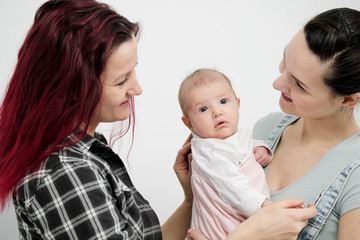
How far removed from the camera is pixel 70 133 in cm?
159

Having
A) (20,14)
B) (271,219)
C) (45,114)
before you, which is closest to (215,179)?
(271,219)

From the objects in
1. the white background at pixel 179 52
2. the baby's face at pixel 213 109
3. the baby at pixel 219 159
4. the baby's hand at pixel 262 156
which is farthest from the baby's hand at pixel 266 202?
the white background at pixel 179 52

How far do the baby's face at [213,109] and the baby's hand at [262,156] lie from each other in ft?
0.45

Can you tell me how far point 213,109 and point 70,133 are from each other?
0.65 meters

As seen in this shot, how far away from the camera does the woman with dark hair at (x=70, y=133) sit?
147cm

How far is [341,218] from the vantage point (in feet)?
5.28

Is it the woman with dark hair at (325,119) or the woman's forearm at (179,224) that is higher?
the woman with dark hair at (325,119)

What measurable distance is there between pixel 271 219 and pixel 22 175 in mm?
880

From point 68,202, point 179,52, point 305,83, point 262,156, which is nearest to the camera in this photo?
point 68,202

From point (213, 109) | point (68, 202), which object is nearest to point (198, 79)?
point (213, 109)

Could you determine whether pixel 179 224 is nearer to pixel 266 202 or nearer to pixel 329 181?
pixel 266 202

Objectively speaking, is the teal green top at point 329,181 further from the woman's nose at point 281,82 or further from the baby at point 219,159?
the woman's nose at point 281,82

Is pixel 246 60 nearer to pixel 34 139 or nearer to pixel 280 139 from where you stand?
pixel 280 139

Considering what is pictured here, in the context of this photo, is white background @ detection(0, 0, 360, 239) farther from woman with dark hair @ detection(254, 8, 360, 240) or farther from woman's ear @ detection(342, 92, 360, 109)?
woman's ear @ detection(342, 92, 360, 109)
